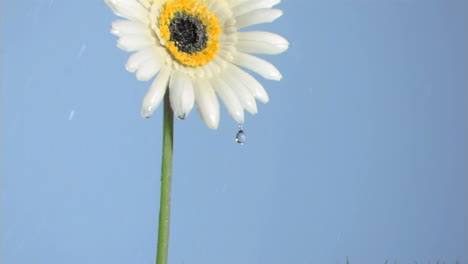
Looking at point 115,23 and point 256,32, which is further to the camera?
point 256,32

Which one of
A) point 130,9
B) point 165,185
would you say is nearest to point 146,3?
point 130,9

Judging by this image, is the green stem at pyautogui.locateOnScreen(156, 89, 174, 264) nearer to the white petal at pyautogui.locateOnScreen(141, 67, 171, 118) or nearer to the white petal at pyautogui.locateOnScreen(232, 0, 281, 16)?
the white petal at pyautogui.locateOnScreen(141, 67, 171, 118)

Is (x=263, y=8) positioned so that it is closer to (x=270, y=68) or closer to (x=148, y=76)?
(x=270, y=68)

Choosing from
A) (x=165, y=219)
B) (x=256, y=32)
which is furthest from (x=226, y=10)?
(x=165, y=219)

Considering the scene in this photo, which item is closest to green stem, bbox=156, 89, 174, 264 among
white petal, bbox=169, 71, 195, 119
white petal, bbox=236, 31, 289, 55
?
white petal, bbox=169, 71, 195, 119

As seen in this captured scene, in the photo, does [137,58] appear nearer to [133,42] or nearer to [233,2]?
[133,42]

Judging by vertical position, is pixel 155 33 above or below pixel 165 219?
above
